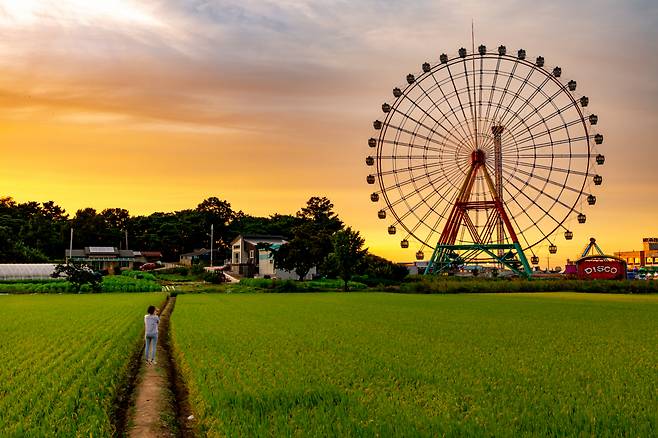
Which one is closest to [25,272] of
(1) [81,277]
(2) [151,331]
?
(1) [81,277]

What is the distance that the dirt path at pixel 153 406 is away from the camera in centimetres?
1148

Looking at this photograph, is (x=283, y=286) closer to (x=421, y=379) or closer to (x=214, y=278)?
(x=214, y=278)

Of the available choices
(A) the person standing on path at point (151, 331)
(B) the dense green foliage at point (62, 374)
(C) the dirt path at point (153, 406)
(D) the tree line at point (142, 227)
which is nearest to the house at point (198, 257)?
(D) the tree line at point (142, 227)

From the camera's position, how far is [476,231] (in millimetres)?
75875

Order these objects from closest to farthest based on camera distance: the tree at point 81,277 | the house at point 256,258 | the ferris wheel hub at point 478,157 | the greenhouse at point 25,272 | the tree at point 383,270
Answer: the ferris wheel hub at point 478,157
the tree at point 81,277
the greenhouse at point 25,272
the tree at point 383,270
the house at point 256,258

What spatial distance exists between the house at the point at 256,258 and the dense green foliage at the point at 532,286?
23452mm

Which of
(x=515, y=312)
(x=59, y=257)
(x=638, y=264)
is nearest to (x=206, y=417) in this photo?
(x=515, y=312)

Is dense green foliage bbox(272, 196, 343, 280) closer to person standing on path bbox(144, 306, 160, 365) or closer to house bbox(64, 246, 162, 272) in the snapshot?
house bbox(64, 246, 162, 272)

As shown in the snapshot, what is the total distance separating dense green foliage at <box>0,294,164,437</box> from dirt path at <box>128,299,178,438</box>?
1.69 ft

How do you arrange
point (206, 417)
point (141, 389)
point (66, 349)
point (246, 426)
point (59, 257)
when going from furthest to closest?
point (59, 257) < point (66, 349) < point (141, 389) < point (206, 417) < point (246, 426)

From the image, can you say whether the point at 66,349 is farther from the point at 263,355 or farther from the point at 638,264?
the point at 638,264

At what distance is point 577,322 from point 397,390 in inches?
795

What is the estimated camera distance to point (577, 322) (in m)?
30.4

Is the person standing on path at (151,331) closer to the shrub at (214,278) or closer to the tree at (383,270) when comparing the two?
the shrub at (214,278)
